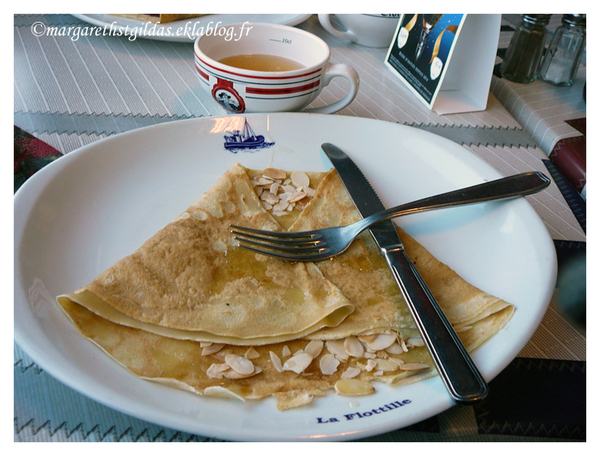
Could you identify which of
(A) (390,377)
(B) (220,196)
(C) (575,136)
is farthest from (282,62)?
(A) (390,377)

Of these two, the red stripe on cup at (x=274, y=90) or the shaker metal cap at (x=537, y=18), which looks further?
the shaker metal cap at (x=537, y=18)

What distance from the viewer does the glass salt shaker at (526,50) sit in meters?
1.42

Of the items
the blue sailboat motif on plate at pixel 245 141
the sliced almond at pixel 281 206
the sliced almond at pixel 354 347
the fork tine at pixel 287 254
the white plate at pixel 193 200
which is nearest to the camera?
the white plate at pixel 193 200

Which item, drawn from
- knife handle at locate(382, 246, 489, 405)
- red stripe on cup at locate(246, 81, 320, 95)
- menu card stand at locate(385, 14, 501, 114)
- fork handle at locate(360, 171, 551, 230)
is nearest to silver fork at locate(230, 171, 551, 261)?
fork handle at locate(360, 171, 551, 230)

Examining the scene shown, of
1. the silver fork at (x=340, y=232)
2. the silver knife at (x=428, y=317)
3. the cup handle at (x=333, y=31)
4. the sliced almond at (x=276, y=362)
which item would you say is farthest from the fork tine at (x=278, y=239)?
the cup handle at (x=333, y=31)

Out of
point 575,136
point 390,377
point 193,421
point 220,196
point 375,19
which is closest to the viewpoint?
point 193,421

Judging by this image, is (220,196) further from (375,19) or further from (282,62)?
(375,19)

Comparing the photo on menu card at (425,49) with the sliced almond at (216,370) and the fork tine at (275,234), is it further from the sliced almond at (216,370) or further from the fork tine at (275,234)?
the sliced almond at (216,370)

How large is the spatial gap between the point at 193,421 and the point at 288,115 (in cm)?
77

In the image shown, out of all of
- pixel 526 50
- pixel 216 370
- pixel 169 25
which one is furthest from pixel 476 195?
pixel 169 25

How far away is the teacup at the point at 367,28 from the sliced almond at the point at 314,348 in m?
1.29

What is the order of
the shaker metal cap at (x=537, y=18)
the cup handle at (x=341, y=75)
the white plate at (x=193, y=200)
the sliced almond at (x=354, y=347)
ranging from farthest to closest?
the shaker metal cap at (x=537, y=18) → the cup handle at (x=341, y=75) → the sliced almond at (x=354, y=347) → the white plate at (x=193, y=200)

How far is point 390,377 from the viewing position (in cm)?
62

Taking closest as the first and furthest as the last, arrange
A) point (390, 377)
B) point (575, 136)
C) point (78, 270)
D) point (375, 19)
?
point (390, 377) → point (78, 270) → point (575, 136) → point (375, 19)
